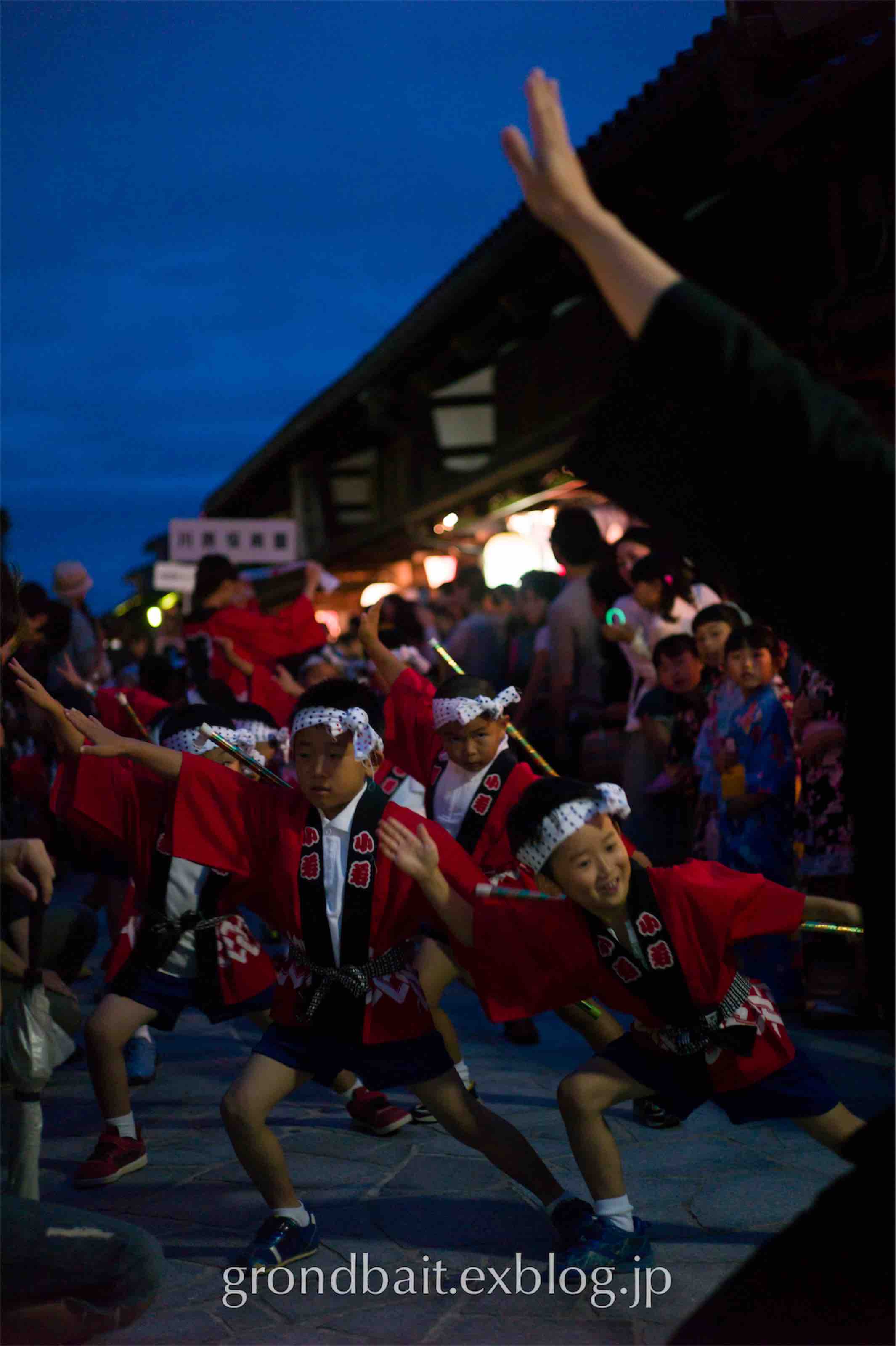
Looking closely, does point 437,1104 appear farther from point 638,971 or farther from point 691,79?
point 691,79

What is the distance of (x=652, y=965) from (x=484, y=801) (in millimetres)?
2041

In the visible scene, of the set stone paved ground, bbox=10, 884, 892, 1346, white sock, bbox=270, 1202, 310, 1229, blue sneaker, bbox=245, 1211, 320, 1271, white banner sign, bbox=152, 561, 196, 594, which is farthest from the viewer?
white banner sign, bbox=152, 561, 196, 594

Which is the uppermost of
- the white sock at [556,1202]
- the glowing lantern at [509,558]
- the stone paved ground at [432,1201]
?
the glowing lantern at [509,558]

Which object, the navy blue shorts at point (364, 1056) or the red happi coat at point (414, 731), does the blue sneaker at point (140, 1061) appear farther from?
the navy blue shorts at point (364, 1056)

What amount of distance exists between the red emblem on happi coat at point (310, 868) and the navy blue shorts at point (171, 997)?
1.07 m

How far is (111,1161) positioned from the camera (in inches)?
174

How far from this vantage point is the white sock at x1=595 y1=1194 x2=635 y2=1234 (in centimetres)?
353

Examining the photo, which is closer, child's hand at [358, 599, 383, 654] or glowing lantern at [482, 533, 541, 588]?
child's hand at [358, 599, 383, 654]

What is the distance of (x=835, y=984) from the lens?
20.1 feet

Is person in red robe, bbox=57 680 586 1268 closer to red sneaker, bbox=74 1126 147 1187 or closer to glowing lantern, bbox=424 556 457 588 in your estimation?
red sneaker, bbox=74 1126 147 1187

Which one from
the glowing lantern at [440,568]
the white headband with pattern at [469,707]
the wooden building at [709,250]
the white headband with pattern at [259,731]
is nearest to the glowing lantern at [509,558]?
the wooden building at [709,250]

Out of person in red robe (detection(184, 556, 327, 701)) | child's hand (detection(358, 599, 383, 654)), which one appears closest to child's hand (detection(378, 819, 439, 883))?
child's hand (detection(358, 599, 383, 654))

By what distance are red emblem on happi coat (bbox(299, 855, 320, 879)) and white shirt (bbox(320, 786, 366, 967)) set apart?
0.02 metres

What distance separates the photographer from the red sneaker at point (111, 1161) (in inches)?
171
